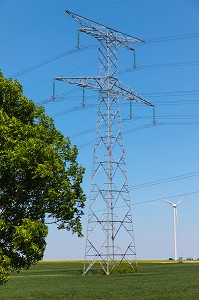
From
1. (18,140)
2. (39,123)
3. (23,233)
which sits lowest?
(23,233)

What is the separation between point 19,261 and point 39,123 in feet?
28.3

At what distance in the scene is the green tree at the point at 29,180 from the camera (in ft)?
88.4

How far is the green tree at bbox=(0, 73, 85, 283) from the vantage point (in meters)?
27.0

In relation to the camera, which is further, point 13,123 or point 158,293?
Answer: point 158,293

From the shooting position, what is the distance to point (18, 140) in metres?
27.9

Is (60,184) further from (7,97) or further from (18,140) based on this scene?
(7,97)

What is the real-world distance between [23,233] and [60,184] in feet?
13.9

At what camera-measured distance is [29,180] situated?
2855cm

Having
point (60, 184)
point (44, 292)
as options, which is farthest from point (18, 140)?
point (44, 292)

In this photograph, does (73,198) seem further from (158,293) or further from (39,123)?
(158,293)

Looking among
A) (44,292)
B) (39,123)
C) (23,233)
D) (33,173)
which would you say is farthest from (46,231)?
(44,292)

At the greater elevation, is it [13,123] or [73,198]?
[13,123]

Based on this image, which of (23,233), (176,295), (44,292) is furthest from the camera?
(44,292)

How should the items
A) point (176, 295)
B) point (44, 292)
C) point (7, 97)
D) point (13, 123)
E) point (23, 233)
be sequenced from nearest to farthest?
point (23, 233) → point (13, 123) → point (7, 97) → point (176, 295) → point (44, 292)
